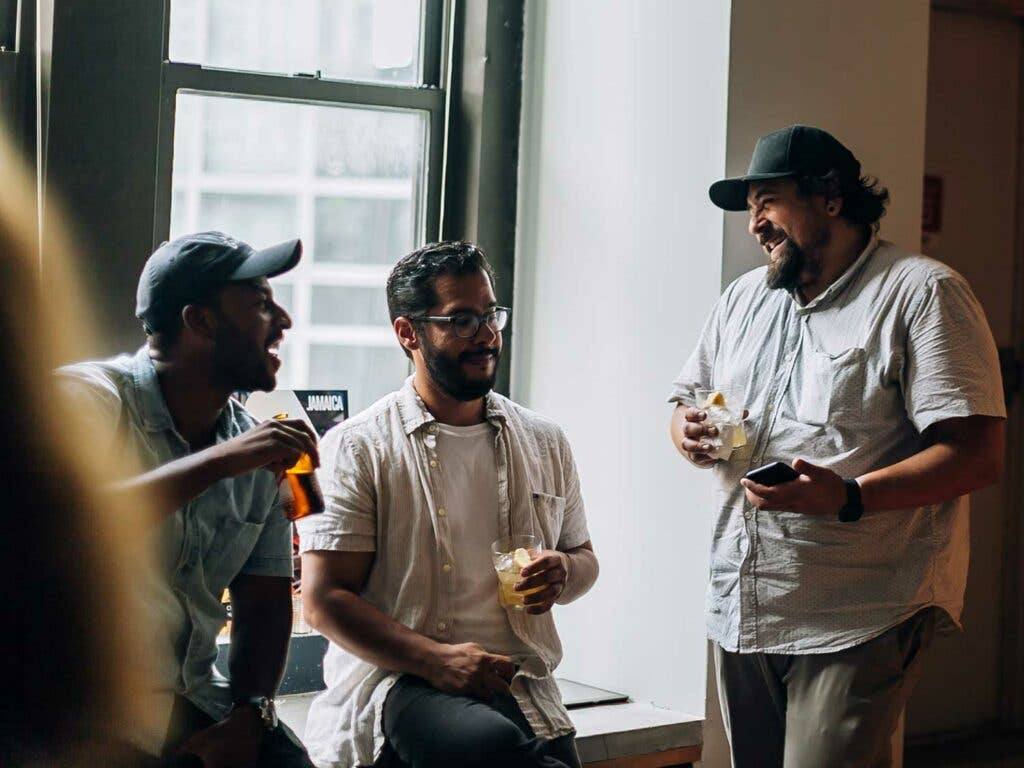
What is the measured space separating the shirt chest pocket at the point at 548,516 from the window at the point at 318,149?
2.76 ft

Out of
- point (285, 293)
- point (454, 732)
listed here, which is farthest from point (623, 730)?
point (285, 293)

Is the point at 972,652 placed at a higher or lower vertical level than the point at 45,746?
lower

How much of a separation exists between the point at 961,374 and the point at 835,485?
0.97 ft

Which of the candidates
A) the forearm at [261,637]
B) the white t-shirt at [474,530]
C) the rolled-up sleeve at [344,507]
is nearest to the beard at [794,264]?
the white t-shirt at [474,530]

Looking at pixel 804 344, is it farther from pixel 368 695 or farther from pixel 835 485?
pixel 368 695

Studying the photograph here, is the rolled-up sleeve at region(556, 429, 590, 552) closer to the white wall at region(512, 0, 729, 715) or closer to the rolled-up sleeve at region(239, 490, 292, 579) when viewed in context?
the white wall at region(512, 0, 729, 715)

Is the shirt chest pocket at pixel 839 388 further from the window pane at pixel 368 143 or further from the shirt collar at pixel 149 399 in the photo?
the window pane at pixel 368 143

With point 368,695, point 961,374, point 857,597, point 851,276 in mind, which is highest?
point 851,276

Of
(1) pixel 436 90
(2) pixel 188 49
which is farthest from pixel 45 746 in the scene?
(1) pixel 436 90

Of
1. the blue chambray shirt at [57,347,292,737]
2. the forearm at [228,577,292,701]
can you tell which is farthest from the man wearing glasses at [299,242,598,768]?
the blue chambray shirt at [57,347,292,737]

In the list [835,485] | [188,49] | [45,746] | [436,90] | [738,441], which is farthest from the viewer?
[436,90]

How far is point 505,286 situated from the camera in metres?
3.21

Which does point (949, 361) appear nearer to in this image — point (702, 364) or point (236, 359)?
point (702, 364)

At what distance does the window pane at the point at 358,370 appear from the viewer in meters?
3.00
